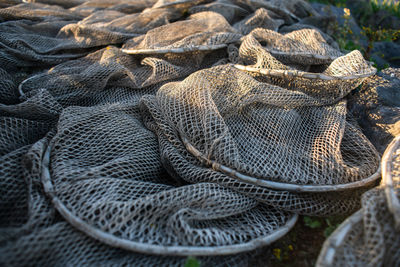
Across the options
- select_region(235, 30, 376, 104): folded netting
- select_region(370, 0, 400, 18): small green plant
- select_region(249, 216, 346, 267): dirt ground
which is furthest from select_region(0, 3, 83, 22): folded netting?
select_region(370, 0, 400, 18): small green plant

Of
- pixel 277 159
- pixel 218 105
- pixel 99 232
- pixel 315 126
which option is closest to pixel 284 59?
pixel 315 126

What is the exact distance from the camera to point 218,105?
2068 mm

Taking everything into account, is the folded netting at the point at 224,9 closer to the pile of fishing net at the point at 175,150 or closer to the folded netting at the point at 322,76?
the pile of fishing net at the point at 175,150

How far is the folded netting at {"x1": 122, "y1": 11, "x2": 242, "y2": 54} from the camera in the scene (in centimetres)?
271

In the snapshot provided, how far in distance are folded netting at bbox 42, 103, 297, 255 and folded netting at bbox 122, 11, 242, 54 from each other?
1030 mm

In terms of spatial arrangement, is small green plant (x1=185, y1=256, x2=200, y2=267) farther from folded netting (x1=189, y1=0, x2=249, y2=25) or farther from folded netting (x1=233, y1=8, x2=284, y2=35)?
folded netting (x1=189, y1=0, x2=249, y2=25)

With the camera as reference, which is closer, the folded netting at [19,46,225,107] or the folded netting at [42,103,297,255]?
the folded netting at [42,103,297,255]

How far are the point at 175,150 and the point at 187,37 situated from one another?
4.55ft

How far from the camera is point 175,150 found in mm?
1944

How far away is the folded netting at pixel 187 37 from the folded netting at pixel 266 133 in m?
0.57

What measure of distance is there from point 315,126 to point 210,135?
893mm

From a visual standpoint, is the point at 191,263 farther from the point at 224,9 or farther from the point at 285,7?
the point at 285,7

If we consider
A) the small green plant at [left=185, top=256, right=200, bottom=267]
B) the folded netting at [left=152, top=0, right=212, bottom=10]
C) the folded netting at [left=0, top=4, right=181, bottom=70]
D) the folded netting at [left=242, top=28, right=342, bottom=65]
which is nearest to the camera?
the small green plant at [left=185, top=256, right=200, bottom=267]

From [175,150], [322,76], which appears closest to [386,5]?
[322,76]
